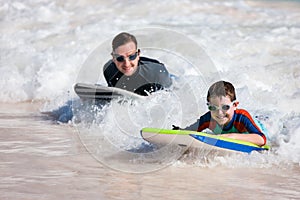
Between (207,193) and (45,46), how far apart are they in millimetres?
8765

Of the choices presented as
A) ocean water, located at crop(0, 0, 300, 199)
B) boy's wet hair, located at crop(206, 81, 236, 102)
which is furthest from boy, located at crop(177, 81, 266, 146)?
ocean water, located at crop(0, 0, 300, 199)

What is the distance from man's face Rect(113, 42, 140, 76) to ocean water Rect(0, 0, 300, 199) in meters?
0.57

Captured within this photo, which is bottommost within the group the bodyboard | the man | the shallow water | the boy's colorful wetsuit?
the shallow water

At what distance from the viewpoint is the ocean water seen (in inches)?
178

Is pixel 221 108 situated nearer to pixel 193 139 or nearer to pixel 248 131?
pixel 248 131

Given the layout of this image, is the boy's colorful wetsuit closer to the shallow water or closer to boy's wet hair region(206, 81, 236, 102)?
boy's wet hair region(206, 81, 236, 102)

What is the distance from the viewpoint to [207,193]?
4316 mm

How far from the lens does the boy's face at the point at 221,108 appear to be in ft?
17.0

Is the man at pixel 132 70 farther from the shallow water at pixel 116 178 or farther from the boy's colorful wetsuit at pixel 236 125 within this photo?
the boy's colorful wetsuit at pixel 236 125

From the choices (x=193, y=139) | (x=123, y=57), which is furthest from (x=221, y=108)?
(x=123, y=57)

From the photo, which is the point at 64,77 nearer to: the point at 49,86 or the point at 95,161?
the point at 49,86

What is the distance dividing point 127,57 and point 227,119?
118 cm

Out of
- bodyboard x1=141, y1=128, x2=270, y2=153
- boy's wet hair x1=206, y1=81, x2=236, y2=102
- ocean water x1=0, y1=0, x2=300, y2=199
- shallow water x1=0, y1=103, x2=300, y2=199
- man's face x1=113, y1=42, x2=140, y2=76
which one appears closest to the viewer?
shallow water x1=0, y1=103, x2=300, y2=199

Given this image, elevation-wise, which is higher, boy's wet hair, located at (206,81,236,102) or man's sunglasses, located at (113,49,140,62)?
man's sunglasses, located at (113,49,140,62)
